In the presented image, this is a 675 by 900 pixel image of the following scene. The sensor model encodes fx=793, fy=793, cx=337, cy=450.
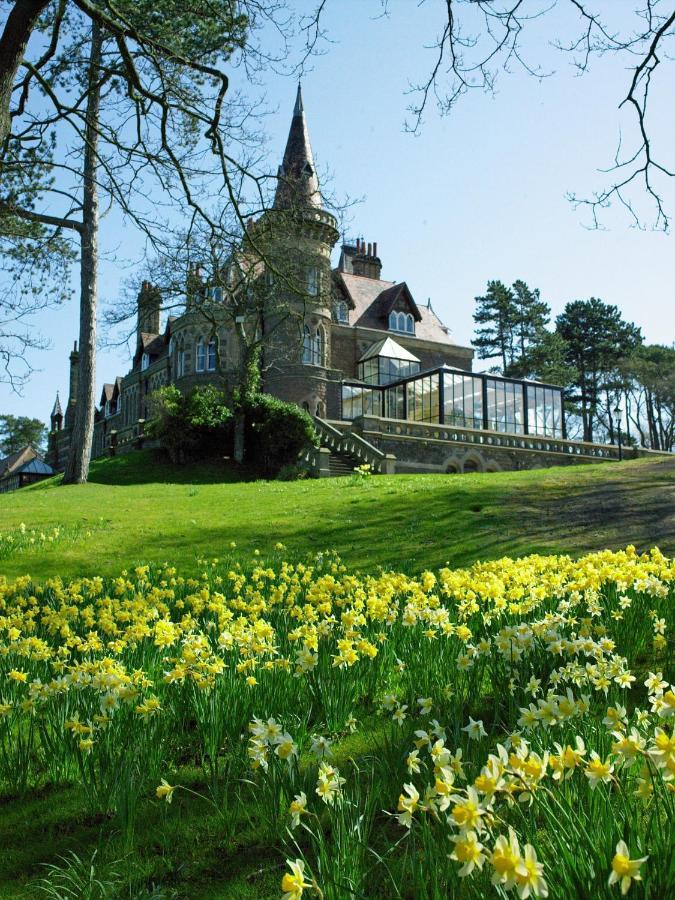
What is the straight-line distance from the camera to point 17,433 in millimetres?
91688

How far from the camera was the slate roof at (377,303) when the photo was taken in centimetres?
5138

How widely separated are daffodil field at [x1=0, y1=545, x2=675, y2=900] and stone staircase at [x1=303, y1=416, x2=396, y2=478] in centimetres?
2423

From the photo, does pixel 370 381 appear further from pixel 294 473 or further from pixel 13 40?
pixel 13 40

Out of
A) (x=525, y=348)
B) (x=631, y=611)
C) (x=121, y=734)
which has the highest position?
(x=525, y=348)

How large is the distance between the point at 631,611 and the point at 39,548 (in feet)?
29.4

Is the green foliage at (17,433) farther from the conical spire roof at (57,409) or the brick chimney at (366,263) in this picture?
the brick chimney at (366,263)

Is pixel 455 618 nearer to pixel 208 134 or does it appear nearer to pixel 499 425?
pixel 208 134

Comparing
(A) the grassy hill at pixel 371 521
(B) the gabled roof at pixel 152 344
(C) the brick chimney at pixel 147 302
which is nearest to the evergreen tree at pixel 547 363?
(B) the gabled roof at pixel 152 344

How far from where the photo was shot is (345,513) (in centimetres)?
1523

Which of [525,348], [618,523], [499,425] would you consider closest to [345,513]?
[618,523]

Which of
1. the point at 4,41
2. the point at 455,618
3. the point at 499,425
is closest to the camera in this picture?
the point at 455,618

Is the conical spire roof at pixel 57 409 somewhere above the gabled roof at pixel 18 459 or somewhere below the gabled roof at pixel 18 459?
above

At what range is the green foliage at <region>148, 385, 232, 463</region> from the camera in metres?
35.5

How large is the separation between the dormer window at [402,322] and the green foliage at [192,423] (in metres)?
18.8
